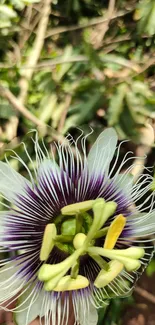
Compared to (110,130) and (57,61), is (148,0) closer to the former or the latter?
(57,61)

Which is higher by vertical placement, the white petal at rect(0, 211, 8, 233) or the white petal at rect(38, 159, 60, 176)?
the white petal at rect(38, 159, 60, 176)

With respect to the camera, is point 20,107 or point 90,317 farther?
point 20,107

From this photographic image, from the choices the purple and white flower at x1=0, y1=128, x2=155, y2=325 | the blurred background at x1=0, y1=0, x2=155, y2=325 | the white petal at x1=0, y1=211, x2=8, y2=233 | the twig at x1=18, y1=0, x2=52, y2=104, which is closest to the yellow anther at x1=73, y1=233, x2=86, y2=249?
the purple and white flower at x1=0, y1=128, x2=155, y2=325

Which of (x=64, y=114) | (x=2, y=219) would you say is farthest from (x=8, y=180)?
(x=64, y=114)

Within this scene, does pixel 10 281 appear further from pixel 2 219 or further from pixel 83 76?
pixel 83 76

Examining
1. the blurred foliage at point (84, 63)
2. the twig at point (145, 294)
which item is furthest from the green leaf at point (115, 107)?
the twig at point (145, 294)

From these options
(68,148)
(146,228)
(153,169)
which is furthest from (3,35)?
(146,228)

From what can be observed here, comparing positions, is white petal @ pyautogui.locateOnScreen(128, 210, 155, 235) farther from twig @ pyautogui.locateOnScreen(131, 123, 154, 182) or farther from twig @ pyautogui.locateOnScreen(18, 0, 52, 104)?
twig @ pyautogui.locateOnScreen(18, 0, 52, 104)

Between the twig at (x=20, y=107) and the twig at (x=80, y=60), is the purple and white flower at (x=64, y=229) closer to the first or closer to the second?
the twig at (x=20, y=107)
